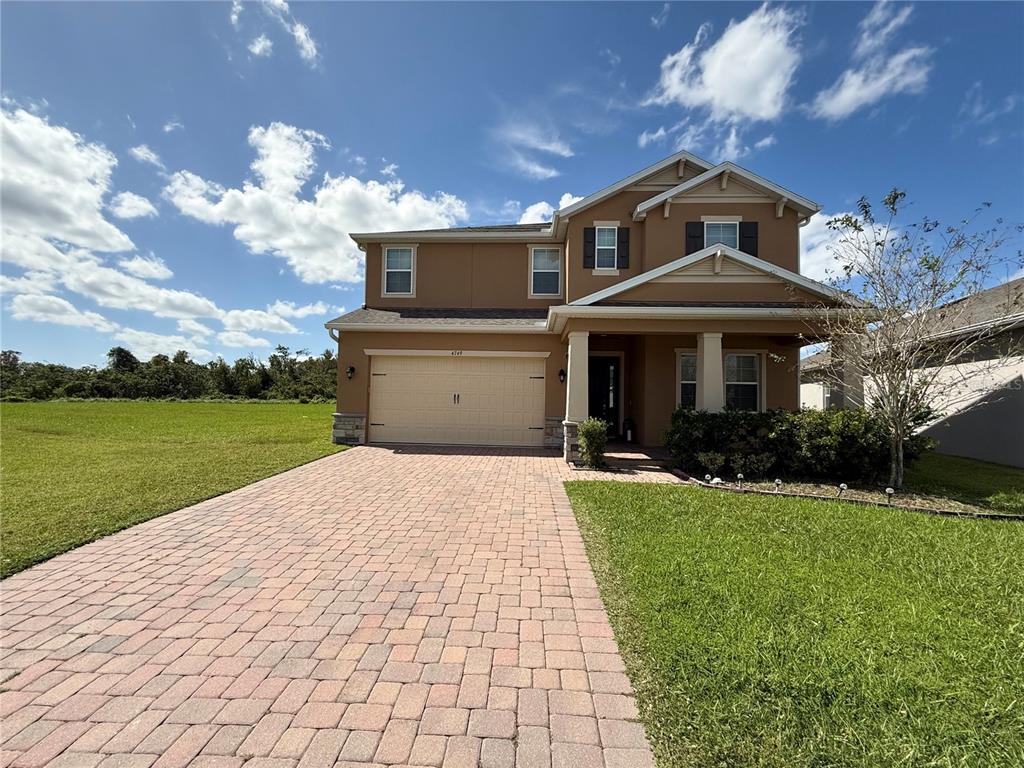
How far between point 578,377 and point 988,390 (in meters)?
9.42

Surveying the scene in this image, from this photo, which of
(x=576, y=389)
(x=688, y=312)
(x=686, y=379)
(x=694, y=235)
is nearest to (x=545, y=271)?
(x=694, y=235)

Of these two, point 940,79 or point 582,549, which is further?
point 940,79

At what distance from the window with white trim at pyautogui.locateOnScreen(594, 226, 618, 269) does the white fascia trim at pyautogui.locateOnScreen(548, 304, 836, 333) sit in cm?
328

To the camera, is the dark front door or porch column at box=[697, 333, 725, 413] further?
the dark front door

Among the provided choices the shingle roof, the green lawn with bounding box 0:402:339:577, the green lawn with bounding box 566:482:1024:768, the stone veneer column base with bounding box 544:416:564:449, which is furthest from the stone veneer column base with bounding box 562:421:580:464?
the green lawn with bounding box 0:402:339:577

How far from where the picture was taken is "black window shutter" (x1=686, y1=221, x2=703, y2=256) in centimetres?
1131

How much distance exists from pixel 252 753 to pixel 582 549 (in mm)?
3148

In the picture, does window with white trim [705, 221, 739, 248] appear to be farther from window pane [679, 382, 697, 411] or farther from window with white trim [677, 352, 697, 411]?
window pane [679, 382, 697, 411]

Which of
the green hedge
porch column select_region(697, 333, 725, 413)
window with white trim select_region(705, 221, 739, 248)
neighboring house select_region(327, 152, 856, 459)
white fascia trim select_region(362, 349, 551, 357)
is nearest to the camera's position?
the green hedge

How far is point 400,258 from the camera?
1330 centimetres

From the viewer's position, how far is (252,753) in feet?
6.37

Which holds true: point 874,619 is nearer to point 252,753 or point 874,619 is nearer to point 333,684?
point 333,684

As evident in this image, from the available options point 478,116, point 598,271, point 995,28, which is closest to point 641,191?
point 598,271

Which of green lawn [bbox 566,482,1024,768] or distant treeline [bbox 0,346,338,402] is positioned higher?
distant treeline [bbox 0,346,338,402]
